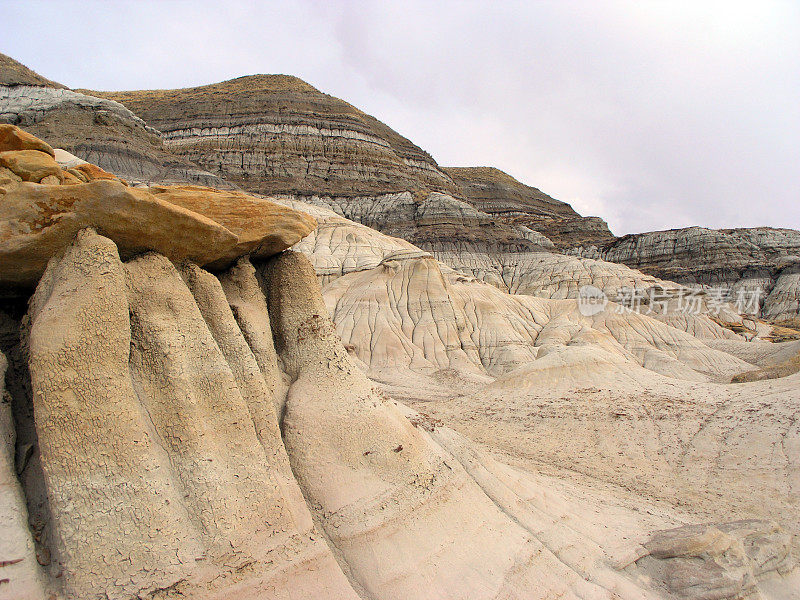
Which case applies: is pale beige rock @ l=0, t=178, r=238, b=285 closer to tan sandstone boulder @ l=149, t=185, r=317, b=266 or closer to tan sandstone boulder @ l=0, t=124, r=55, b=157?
tan sandstone boulder @ l=149, t=185, r=317, b=266

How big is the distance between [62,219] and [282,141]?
56775mm

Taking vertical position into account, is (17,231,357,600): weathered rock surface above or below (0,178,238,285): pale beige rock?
below

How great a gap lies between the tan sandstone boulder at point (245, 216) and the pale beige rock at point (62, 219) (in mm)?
874

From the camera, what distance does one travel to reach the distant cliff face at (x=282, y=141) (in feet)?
178

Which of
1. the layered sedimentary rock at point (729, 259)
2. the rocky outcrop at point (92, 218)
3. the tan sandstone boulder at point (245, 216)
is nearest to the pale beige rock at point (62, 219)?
the rocky outcrop at point (92, 218)

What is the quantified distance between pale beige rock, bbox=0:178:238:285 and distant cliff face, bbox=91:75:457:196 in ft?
161

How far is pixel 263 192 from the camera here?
50906 mm

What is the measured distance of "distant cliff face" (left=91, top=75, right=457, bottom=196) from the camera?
54375mm

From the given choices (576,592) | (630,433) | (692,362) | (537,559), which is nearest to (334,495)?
(537,559)

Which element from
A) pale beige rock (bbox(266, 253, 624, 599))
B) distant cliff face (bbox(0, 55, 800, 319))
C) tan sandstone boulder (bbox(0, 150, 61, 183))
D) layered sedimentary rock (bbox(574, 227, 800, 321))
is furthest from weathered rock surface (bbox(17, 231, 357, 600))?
layered sedimentary rock (bbox(574, 227, 800, 321))

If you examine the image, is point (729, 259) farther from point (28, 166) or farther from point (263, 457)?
point (28, 166)

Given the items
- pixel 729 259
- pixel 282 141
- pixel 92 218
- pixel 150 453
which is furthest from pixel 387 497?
pixel 729 259

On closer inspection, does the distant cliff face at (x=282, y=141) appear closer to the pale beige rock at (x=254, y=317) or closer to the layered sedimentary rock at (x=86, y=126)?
the layered sedimentary rock at (x=86, y=126)

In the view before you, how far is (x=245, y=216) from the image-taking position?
564 cm
